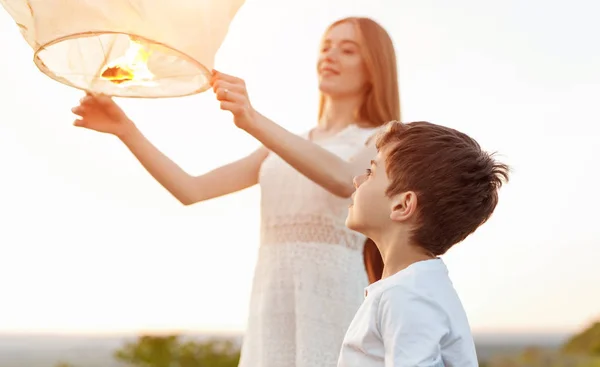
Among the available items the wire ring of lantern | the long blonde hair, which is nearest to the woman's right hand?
the wire ring of lantern

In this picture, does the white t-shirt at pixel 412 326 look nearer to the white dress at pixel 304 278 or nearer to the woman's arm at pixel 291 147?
the woman's arm at pixel 291 147

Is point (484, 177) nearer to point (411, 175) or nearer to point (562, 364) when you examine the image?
point (411, 175)

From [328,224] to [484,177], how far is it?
3.46ft

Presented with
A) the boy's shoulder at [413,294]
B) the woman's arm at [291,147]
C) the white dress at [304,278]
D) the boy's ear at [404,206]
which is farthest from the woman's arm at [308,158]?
the boy's shoulder at [413,294]

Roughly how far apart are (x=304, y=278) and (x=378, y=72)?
76 cm

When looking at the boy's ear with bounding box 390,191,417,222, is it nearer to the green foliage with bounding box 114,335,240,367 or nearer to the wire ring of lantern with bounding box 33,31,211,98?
the wire ring of lantern with bounding box 33,31,211,98

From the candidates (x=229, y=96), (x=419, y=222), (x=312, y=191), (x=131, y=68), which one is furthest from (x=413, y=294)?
(x=312, y=191)

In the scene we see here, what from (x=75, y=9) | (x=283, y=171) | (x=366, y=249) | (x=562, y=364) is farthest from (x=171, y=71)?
(x=562, y=364)

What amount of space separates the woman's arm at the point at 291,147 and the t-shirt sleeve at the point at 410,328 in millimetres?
895

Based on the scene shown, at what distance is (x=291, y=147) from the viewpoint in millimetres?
2434

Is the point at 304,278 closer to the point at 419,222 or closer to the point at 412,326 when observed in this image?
the point at 419,222

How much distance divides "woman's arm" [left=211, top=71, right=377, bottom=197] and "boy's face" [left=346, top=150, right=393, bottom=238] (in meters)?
0.64

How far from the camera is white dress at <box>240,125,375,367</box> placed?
2.64 meters

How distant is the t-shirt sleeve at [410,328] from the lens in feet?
4.84
